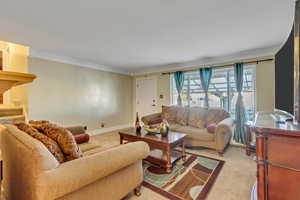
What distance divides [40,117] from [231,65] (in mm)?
4921

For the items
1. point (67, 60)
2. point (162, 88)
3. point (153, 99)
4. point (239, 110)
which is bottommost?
point (239, 110)

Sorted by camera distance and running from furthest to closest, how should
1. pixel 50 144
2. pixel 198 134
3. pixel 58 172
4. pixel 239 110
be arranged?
pixel 239 110, pixel 198 134, pixel 50 144, pixel 58 172

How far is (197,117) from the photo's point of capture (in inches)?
146

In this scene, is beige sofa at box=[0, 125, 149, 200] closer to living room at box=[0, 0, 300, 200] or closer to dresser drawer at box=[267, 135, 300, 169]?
living room at box=[0, 0, 300, 200]

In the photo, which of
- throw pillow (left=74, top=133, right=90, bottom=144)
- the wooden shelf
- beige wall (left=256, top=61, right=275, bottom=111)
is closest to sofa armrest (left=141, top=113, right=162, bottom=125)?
throw pillow (left=74, top=133, right=90, bottom=144)

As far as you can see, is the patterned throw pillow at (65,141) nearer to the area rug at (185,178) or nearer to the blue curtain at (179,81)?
the area rug at (185,178)

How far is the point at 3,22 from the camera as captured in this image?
214 cm

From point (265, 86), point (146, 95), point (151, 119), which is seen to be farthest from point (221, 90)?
point (146, 95)

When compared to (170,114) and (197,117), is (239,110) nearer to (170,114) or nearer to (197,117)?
(197,117)

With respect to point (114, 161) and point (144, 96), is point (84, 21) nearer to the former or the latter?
point (114, 161)

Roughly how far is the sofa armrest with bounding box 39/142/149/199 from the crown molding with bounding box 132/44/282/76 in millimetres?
3585

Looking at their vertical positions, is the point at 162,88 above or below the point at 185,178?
above

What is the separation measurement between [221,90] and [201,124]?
49.0 inches

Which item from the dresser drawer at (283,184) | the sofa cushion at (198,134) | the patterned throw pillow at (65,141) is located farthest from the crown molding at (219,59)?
the patterned throw pillow at (65,141)
